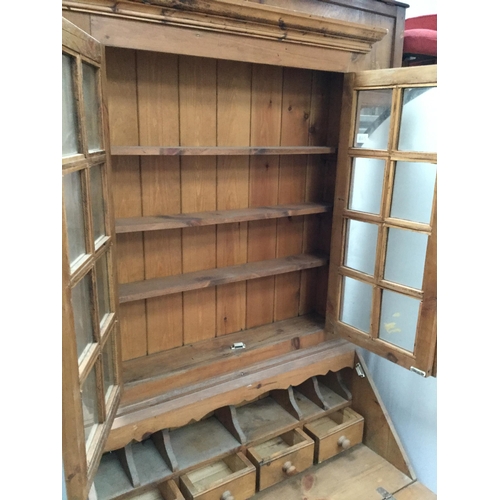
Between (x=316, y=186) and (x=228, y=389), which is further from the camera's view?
(x=316, y=186)

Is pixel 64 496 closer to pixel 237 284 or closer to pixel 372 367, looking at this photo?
pixel 237 284

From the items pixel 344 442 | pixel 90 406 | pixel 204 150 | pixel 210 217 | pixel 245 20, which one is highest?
pixel 245 20

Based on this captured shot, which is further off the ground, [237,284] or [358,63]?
[358,63]

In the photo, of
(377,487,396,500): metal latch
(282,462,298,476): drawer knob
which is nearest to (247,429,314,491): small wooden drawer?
(282,462,298,476): drawer knob

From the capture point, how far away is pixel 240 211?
5.81 feet

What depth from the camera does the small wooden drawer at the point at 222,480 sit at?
1.56 m

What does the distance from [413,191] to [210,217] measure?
Answer: 72cm

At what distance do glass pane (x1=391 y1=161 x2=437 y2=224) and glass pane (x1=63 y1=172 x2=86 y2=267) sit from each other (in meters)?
1.06

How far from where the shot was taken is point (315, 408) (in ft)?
6.48

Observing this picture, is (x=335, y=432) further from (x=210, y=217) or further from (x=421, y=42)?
(x=421, y=42)

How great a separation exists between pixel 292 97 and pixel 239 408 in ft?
4.43

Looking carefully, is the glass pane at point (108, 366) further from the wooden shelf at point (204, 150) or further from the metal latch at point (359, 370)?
the metal latch at point (359, 370)

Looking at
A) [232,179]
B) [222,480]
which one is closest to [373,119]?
[232,179]

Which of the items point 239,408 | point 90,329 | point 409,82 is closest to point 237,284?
point 239,408
